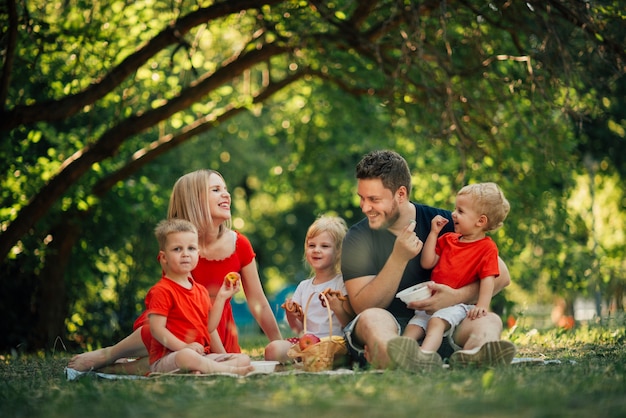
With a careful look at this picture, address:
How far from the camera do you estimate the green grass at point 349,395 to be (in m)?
3.31

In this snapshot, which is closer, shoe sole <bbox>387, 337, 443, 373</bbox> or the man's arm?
shoe sole <bbox>387, 337, 443, 373</bbox>

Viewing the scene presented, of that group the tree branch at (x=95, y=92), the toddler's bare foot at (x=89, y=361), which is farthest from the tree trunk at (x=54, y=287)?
the toddler's bare foot at (x=89, y=361)

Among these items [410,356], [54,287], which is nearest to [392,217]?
[410,356]

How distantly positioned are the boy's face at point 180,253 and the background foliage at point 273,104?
3190 millimetres

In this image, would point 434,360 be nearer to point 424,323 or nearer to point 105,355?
point 424,323

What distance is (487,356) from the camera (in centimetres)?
481

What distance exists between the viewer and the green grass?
3.31 meters

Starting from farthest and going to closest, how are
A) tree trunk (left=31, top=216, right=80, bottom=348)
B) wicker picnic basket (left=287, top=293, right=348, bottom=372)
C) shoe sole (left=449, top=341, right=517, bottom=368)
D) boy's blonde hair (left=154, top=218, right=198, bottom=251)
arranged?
tree trunk (left=31, top=216, right=80, bottom=348) → boy's blonde hair (left=154, top=218, right=198, bottom=251) → wicker picnic basket (left=287, top=293, right=348, bottom=372) → shoe sole (left=449, top=341, right=517, bottom=368)

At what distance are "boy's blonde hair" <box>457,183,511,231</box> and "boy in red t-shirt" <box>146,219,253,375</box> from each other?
1.64 m

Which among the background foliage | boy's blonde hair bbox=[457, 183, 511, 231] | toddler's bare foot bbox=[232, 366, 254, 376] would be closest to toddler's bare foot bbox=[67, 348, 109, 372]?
toddler's bare foot bbox=[232, 366, 254, 376]

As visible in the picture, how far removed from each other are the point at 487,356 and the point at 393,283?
714 mm

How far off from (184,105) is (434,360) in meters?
5.95

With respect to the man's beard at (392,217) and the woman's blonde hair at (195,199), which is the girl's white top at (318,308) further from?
the woman's blonde hair at (195,199)

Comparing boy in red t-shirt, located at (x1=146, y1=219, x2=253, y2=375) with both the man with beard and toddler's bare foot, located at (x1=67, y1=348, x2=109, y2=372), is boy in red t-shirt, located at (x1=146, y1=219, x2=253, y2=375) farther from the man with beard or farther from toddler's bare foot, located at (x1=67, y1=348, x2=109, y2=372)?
the man with beard
